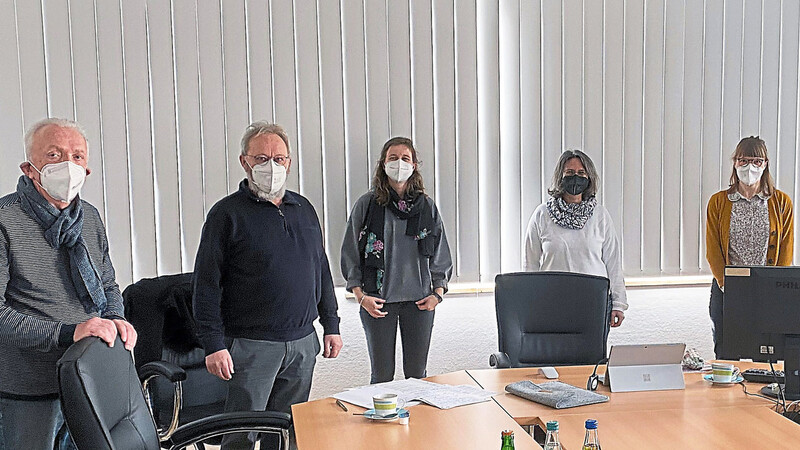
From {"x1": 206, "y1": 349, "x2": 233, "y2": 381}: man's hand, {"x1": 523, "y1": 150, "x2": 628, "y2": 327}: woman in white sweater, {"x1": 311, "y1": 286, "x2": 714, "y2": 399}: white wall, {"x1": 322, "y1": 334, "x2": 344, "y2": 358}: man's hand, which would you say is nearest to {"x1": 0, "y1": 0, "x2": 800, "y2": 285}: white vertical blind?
{"x1": 311, "y1": 286, "x2": 714, "y2": 399}: white wall

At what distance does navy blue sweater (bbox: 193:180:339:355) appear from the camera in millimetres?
2746

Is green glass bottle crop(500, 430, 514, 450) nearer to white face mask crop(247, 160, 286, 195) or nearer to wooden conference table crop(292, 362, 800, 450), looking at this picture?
wooden conference table crop(292, 362, 800, 450)

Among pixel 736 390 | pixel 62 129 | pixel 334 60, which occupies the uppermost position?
pixel 334 60

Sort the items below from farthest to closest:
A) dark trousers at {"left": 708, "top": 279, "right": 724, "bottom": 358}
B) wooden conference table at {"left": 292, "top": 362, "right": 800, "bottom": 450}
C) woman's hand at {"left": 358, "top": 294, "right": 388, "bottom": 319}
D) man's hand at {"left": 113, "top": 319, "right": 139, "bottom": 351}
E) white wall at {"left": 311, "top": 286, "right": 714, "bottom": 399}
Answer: white wall at {"left": 311, "top": 286, "right": 714, "bottom": 399} < dark trousers at {"left": 708, "top": 279, "right": 724, "bottom": 358} < woman's hand at {"left": 358, "top": 294, "right": 388, "bottom": 319} < man's hand at {"left": 113, "top": 319, "right": 139, "bottom": 351} < wooden conference table at {"left": 292, "top": 362, "right": 800, "bottom": 450}

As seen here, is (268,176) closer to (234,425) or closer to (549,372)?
(234,425)

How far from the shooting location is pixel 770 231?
3.94 m

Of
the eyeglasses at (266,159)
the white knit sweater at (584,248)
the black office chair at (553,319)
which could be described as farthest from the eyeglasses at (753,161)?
the eyeglasses at (266,159)

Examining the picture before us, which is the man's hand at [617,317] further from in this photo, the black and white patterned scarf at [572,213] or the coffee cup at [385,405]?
the coffee cup at [385,405]

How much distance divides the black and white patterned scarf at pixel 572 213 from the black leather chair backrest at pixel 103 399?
232 centimetres

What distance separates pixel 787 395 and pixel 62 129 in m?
2.45

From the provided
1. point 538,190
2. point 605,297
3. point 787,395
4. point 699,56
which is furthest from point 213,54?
point 787,395

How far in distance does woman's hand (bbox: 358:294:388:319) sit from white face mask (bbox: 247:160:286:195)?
90 cm

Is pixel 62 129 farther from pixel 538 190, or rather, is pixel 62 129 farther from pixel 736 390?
pixel 538 190

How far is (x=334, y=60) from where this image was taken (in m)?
4.05
